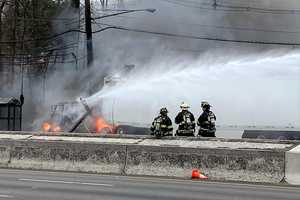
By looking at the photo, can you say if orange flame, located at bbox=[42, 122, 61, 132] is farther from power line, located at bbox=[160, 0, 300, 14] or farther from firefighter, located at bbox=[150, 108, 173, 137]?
power line, located at bbox=[160, 0, 300, 14]

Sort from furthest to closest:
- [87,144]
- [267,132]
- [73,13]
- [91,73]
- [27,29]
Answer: [27,29] < [73,13] < [91,73] < [267,132] < [87,144]

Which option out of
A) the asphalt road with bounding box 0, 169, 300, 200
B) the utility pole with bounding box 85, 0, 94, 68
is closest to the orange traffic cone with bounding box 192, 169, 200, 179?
the asphalt road with bounding box 0, 169, 300, 200

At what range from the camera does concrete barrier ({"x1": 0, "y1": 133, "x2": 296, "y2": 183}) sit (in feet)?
42.1

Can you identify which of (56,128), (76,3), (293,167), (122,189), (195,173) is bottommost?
(122,189)

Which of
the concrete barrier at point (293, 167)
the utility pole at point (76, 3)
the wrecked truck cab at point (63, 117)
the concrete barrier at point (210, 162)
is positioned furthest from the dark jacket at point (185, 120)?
the utility pole at point (76, 3)

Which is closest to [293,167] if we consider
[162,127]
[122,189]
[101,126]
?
[122,189]

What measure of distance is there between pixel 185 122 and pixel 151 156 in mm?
2026

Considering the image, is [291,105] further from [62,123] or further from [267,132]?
[62,123]

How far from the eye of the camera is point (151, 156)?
1385 centimetres

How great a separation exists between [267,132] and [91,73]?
16.8 metres

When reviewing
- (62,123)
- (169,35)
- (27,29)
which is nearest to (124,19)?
(169,35)

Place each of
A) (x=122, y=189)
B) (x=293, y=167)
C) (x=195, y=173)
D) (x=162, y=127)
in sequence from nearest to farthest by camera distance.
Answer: (x=122, y=189) < (x=293, y=167) < (x=195, y=173) < (x=162, y=127)

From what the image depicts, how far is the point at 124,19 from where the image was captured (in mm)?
37375

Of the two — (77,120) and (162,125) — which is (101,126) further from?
(162,125)
